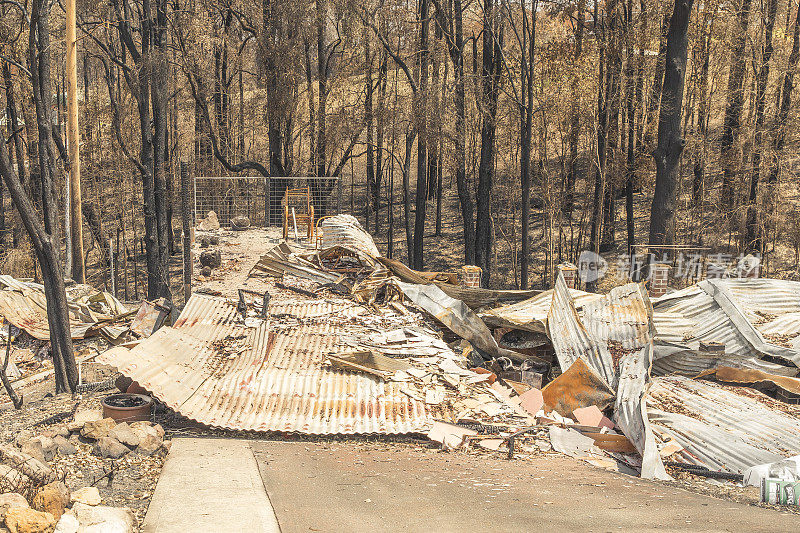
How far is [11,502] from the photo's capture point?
462 centimetres

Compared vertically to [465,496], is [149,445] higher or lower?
higher

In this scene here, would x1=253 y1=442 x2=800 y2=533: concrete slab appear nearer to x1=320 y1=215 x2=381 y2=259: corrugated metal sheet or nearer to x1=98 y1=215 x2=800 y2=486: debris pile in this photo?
x1=98 y1=215 x2=800 y2=486: debris pile

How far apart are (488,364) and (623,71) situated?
1674cm

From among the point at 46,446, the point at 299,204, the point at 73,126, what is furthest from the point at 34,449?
the point at 299,204

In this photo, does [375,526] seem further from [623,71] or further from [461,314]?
[623,71]

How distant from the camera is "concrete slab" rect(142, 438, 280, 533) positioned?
5.11m

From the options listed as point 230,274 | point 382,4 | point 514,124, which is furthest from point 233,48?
point 230,274

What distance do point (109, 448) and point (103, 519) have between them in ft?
5.11

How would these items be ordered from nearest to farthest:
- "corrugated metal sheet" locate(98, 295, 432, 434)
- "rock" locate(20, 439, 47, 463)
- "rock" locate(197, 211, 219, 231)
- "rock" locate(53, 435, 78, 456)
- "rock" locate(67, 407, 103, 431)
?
"rock" locate(20, 439, 47, 463) → "rock" locate(53, 435, 78, 456) → "rock" locate(67, 407, 103, 431) → "corrugated metal sheet" locate(98, 295, 432, 434) → "rock" locate(197, 211, 219, 231)

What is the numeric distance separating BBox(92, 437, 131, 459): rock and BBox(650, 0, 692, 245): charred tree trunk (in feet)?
47.6

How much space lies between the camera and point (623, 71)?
2388 centimetres

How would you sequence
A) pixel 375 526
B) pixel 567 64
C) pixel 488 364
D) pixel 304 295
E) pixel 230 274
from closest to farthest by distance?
pixel 375 526, pixel 488 364, pixel 304 295, pixel 230 274, pixel 567 64

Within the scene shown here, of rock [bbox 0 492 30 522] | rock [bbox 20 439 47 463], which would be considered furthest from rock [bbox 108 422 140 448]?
rock [bbox 0 492 30 522]

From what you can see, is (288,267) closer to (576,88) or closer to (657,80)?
(576,88)
